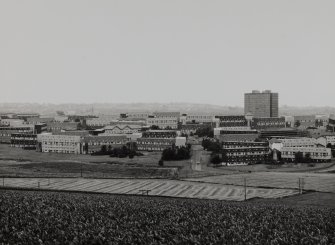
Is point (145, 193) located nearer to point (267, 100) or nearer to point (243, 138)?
point (243, 138)

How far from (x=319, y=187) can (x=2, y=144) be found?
285ft

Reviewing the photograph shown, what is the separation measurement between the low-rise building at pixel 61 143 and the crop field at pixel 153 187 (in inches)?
1536

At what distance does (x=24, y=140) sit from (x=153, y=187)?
63709mm

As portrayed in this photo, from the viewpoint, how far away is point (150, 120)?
153125 mm

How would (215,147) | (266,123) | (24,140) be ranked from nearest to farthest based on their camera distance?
(215,147) → (24,140) → (266,123)

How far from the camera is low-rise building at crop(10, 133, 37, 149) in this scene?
112 meters

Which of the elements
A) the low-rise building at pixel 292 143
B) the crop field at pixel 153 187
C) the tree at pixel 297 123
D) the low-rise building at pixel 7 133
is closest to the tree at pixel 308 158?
the low-rise building at pixel 292 143

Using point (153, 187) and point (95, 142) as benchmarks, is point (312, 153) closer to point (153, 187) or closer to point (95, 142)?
point (153, 187)

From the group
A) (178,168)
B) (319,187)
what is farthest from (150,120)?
(319,187)

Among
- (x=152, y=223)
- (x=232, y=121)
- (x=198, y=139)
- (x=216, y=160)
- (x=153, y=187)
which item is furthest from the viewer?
(x=232, y=121)

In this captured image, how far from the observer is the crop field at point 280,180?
58.2m

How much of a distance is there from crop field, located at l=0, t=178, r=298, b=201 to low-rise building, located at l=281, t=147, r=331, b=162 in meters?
32.1

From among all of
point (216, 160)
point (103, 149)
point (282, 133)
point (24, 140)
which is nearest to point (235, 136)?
point (282, 133)

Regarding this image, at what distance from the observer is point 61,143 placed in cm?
10456
